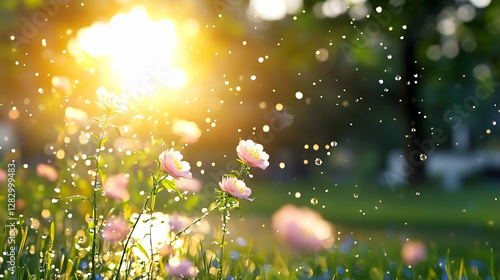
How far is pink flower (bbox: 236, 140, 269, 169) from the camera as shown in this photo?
7.07ft

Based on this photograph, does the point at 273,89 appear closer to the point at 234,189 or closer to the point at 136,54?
the point at 136,54

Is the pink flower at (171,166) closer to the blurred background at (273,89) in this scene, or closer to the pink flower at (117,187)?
the blurred background at (273,89)

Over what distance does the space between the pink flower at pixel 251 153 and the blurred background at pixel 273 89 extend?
1.22ft

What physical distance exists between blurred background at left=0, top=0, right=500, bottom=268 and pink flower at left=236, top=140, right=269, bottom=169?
0.37 meters

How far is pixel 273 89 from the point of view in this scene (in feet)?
44.4

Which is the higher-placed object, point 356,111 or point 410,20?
point 356,111

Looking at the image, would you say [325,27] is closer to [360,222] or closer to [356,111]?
[360,222]

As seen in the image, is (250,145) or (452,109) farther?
(452,109)

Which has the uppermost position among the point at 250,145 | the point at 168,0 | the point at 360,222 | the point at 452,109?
the point at 452,109

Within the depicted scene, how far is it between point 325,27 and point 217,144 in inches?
427

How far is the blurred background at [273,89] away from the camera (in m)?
4.28

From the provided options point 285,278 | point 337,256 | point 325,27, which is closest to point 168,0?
point 325,27

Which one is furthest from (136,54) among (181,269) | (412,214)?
(412,214)

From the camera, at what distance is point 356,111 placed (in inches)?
877
